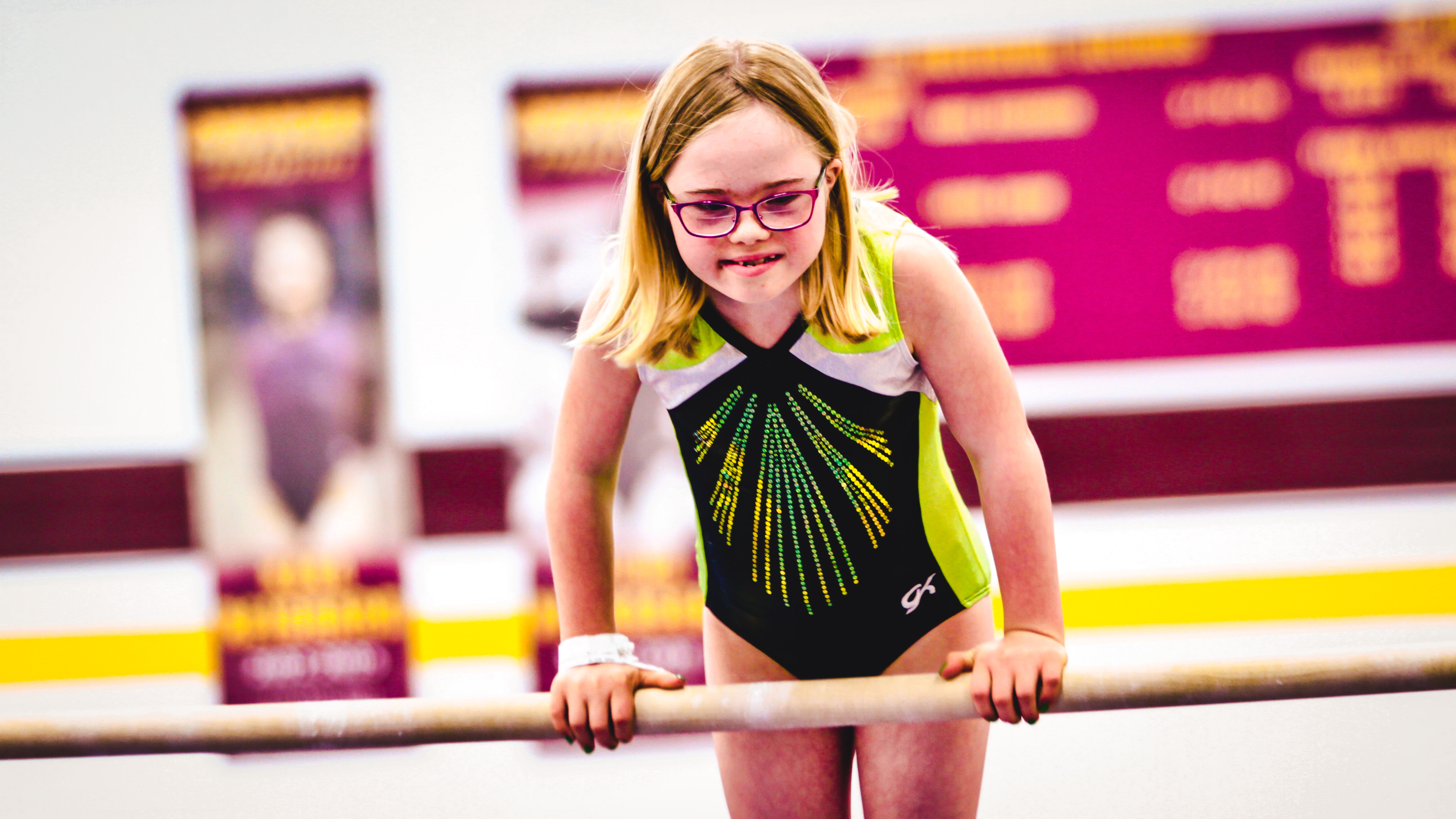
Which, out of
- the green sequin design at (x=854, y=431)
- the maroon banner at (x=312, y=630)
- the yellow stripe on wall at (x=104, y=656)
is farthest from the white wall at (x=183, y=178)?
the green sequin design at (x=854, y=431)

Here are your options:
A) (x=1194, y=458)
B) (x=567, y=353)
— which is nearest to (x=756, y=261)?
(x=567, y=353)

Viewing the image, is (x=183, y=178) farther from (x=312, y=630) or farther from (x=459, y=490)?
(x=312, y=630)

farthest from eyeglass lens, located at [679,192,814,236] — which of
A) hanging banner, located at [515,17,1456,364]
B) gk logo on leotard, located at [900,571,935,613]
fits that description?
hanging banner, located at [515,17,1456,364]

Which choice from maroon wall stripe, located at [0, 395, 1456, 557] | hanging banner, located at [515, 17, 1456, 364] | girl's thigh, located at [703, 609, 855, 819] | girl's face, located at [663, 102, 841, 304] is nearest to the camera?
girl's face, located at [663, 102, 841, 304]

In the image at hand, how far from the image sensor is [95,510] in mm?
2217

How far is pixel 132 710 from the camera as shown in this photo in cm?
100

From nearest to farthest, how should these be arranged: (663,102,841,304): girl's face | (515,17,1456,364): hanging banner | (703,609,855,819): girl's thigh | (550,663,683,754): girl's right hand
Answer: (663,102,841,304): girl's face
(550,663,683,754): girl's right hand
(703,609,855,819): girl's thigh
(515,17,1456,364): hanging banner

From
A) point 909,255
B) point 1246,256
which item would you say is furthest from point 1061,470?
point 909,255

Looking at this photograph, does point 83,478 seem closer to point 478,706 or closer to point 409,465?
point 409,465

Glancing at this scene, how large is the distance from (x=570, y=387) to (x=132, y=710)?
1.96ft

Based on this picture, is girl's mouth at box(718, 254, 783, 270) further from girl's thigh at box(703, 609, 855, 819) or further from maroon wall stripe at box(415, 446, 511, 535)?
maroon wall stripe at box(415, 446, 511, 535)

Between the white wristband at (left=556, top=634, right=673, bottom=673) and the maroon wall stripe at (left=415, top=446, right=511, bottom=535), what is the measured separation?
4.15ft

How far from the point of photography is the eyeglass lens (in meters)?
0.80

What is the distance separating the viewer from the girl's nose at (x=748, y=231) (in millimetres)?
795
